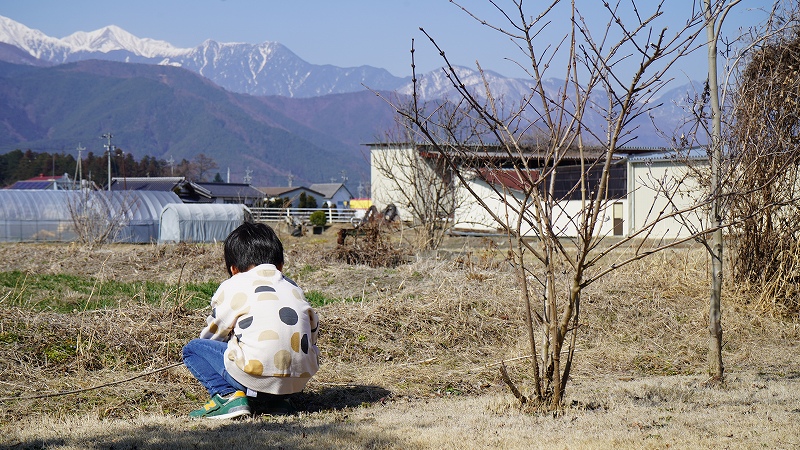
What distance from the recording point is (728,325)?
27.9 ft

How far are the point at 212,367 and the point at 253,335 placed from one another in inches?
18.1

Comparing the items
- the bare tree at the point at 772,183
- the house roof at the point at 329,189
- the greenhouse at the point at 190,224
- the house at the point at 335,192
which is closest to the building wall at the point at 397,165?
the greenhouse at the point at 190,224

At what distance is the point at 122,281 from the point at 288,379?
9.05 m

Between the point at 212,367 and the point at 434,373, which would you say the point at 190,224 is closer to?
the point at 434,373

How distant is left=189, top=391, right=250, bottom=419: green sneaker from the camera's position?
472 centimetres

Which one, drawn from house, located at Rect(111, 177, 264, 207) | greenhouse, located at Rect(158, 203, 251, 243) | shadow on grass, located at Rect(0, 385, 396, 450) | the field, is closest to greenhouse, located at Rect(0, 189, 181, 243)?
greenhouse, located at Rect(158, 203, 251, 243)

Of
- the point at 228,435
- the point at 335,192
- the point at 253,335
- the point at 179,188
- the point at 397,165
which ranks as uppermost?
the point at 335,192

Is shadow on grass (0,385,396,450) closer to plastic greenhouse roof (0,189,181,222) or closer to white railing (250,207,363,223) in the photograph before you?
plastic greenhouse roof (0,189,181,222)

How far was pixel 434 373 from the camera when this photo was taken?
258 inches

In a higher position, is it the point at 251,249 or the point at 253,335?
the point at 251,249

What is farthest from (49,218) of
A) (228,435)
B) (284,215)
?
(228,435)

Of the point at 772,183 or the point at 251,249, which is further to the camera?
the point at 772,183

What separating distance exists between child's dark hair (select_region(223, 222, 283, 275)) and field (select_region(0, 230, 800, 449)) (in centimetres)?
92

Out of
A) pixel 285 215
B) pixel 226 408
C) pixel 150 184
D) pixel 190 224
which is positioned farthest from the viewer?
pixel 150 184
